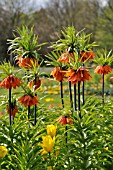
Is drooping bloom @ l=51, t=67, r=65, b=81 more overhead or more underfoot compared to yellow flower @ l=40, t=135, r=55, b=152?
more overhead

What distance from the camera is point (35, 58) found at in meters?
2.18

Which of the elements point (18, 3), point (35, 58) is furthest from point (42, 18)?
point (35, 58)

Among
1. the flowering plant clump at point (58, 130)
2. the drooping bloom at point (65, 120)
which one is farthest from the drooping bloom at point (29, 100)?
the drooping bloom at point (65, 120)

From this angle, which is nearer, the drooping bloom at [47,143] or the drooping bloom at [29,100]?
the drooping bloom at [47,143]

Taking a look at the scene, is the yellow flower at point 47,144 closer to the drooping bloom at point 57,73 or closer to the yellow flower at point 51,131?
the yellow flower at point 51,131

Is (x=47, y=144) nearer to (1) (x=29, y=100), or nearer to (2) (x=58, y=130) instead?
(2) (x=58, y=130)

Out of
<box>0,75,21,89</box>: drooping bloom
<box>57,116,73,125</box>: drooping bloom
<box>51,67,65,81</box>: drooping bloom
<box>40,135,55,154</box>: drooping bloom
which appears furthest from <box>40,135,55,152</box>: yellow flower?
<box>51,67,65,81</box>: drooping bloom

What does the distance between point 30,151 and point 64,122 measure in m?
0.37

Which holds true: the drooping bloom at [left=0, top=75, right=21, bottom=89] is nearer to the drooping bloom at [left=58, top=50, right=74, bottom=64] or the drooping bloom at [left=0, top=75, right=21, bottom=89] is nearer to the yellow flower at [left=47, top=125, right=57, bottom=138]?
the drooping bloom at [left=58, top=50, right=74, bottom=64]

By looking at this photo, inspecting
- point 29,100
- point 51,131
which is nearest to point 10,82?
point 29,100

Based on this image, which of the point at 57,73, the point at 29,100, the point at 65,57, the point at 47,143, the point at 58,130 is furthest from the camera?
the point at 57,73

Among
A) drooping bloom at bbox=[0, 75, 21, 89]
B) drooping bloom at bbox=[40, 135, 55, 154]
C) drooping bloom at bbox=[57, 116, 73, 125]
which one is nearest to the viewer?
drooping bloom at bbox=[40, 135, 55, 154]

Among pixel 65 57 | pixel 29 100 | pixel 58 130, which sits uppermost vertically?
pixel 65 57

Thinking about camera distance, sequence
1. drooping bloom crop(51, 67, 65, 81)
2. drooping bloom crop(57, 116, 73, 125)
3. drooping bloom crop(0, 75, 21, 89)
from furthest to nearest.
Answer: drooping bloom crop(51, 67, 65, 81)
drooping bloom crop(0, 75, 21, 89)
drooping bloom crop(57, 116, 73, 125)
